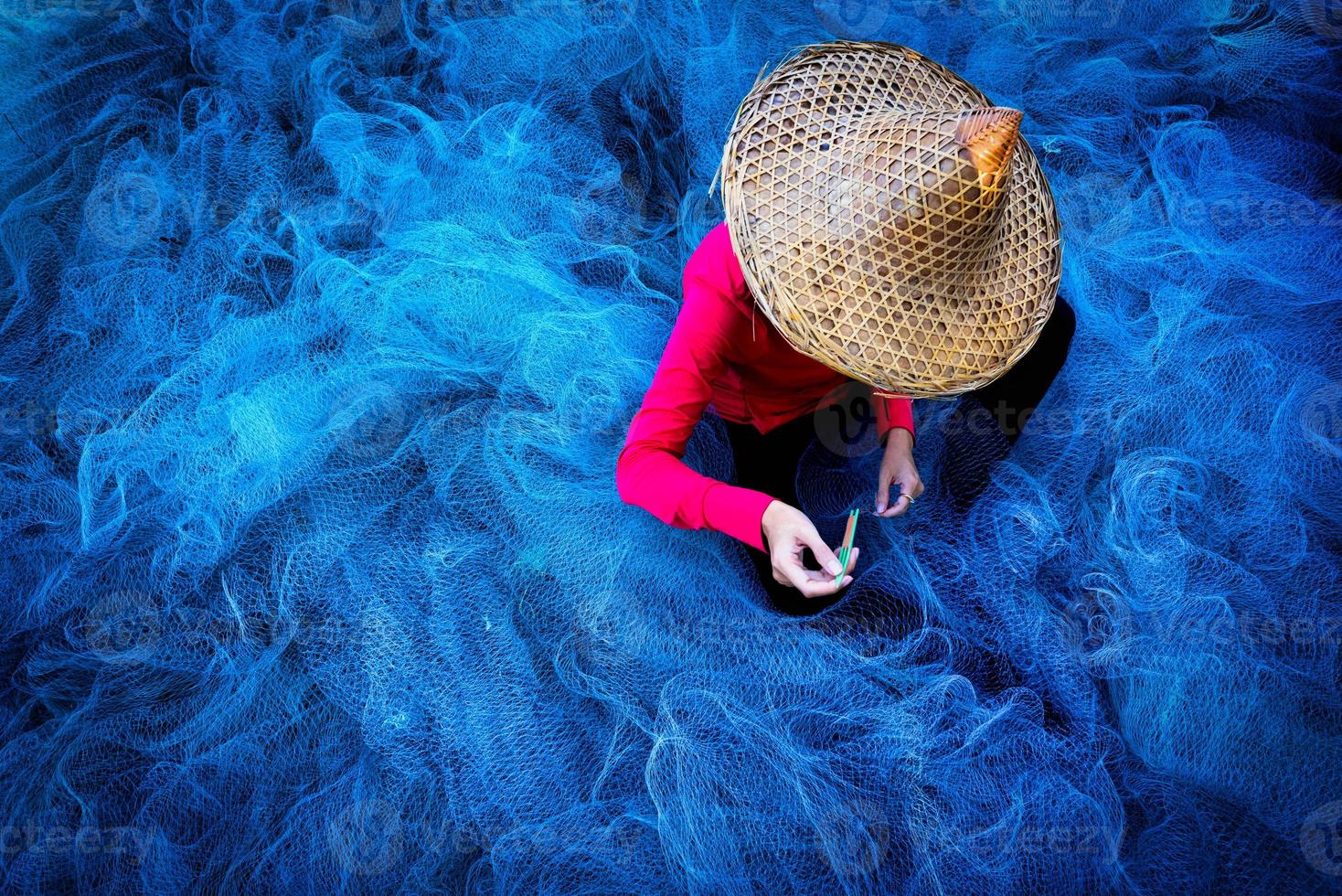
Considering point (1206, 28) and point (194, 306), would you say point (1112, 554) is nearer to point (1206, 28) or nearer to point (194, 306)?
point (1206, 28)

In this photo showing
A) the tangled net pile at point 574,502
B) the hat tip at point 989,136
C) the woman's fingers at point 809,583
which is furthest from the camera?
the tangled net pile at point 574,502

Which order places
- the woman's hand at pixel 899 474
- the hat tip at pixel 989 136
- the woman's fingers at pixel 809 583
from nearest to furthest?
the hat tip at pixel 989 136 < the woman's fingers at pixel 809 583 < the woman's hand at pixel 899 474

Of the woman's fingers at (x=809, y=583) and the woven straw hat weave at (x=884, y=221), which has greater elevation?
the woven straw hat weave at (x=884, y=221)

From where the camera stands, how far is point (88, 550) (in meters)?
1.51

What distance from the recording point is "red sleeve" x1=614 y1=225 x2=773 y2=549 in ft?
4.12

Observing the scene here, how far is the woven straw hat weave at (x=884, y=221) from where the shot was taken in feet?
3.35

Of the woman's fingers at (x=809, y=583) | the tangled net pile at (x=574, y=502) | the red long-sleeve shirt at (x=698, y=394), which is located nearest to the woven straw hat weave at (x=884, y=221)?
the red long-sleeve shirt at (x=698, y=394)

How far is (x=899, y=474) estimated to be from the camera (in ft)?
5.06

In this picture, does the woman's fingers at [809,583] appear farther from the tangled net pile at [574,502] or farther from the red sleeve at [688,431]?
the tangled net pile at [574,502]

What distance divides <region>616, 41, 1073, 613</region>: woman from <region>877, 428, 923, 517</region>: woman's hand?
1.03 feet

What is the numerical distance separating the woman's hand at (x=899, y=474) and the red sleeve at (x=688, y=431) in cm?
34

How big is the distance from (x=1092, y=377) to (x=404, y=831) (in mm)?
1630

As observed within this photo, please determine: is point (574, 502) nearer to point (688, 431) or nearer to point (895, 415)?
point (688, 431)

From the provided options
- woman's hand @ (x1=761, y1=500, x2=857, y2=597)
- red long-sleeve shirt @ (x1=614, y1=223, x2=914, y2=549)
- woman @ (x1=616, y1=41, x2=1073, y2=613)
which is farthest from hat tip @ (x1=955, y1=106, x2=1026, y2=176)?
woman's hand @ (x1=761, y1=500, x2=857, y2=597)
